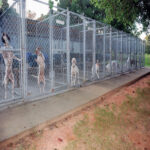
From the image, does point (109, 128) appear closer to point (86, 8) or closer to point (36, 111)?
point (36, 111)

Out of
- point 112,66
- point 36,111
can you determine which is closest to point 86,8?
point 112,66

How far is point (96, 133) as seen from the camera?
Result: 2979mm

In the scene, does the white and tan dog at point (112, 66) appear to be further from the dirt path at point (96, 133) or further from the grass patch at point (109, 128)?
the dirt path at point (96, 133)

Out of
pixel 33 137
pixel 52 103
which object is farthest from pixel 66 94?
pixel 33 137

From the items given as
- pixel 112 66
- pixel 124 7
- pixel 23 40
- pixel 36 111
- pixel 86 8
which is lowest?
pixel 36 111

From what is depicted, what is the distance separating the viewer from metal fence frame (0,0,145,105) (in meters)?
4.46

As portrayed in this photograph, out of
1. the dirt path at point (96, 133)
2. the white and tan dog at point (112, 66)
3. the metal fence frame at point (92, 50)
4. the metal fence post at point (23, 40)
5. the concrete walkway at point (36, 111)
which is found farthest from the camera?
the white and tan dog at point (112, 66)

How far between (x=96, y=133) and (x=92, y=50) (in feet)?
17.2

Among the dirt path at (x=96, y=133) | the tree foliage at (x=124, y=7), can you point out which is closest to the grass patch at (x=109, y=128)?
the dirt path at (x=96, y=133)

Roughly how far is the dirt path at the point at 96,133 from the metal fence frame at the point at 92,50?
1835 millimetres

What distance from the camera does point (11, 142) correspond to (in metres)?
2.72

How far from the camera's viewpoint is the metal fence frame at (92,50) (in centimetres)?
446

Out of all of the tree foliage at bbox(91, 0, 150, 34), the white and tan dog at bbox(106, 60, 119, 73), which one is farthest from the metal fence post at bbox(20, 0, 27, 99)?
the white and tan dog at bbox(106, 60, 119, 73)

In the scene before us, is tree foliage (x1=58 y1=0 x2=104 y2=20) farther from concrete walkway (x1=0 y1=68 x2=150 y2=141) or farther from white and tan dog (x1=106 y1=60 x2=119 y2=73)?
concrete walkway (x1=0 y1=68 x2=150 y2=141)
